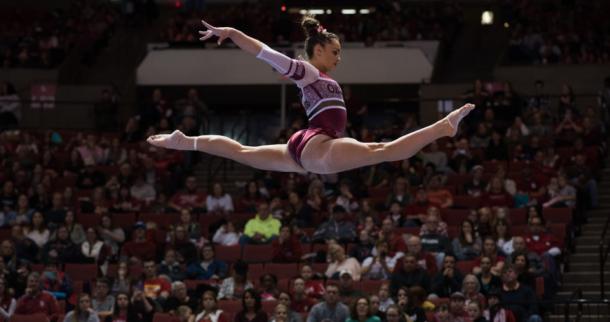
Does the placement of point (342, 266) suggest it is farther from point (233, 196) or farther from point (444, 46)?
point (444, 46)

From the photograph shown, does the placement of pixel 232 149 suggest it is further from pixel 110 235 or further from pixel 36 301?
pixel 110 235

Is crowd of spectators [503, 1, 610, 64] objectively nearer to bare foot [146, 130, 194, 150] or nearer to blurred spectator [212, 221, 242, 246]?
blurred spectator [212, 221, 242, 246]

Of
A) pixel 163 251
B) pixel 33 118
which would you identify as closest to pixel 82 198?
pixel 163 251

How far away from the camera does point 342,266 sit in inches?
549

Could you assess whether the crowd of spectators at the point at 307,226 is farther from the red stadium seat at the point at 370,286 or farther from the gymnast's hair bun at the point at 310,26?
the gymnast's hair bun at the point at 310,26

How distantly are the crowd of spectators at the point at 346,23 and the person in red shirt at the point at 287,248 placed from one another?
7.24 meters

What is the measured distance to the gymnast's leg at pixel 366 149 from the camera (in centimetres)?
806

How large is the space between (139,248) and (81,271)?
76 cm

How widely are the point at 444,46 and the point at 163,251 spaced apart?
8.71m

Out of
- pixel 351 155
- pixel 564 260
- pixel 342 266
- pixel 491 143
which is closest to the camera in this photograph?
pixel 351 155

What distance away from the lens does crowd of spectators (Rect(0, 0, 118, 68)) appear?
2241 cm

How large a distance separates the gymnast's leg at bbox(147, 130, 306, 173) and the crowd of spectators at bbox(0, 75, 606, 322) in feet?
13.3

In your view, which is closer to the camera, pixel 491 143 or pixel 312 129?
pixel 312 129

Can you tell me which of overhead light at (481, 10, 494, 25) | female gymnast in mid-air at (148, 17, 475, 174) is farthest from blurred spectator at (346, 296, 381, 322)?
overhead light at (481, 10, 494, 25)
